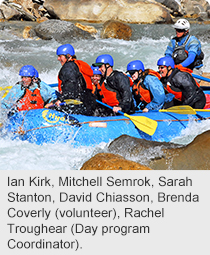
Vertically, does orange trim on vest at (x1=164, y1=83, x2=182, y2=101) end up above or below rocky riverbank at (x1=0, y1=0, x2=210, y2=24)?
above

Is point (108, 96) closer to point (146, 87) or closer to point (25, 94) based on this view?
point (146, 87)

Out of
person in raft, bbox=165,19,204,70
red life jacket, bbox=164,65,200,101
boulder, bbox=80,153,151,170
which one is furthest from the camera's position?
person in raft, bbox=165,19,204,70

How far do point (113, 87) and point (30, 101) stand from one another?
3.94 ft

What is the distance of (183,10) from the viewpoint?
20484mm

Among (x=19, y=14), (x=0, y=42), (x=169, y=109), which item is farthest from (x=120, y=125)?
(x=19, y=14)

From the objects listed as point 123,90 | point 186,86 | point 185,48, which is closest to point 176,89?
point 186,86

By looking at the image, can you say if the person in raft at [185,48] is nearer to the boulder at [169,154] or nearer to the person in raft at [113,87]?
the person in raft at [113,87]

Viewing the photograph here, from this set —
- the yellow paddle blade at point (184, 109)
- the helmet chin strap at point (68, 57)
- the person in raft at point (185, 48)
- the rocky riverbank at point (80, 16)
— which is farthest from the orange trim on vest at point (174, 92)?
the rocky riverbank at point (80, 16)

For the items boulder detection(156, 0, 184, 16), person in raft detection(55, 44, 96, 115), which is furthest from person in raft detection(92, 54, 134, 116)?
boulder detection(156, 0, 184, 16)

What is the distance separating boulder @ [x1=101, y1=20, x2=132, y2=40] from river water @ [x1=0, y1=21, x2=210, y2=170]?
27 centimetres

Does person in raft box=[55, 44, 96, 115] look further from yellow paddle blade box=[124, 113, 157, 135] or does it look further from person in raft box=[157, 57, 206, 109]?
person in raft box=[157, 57, 206, 109]

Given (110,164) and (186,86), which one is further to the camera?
(186,86)

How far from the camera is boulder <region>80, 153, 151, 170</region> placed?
3.87 metres

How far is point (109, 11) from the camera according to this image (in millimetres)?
16312
